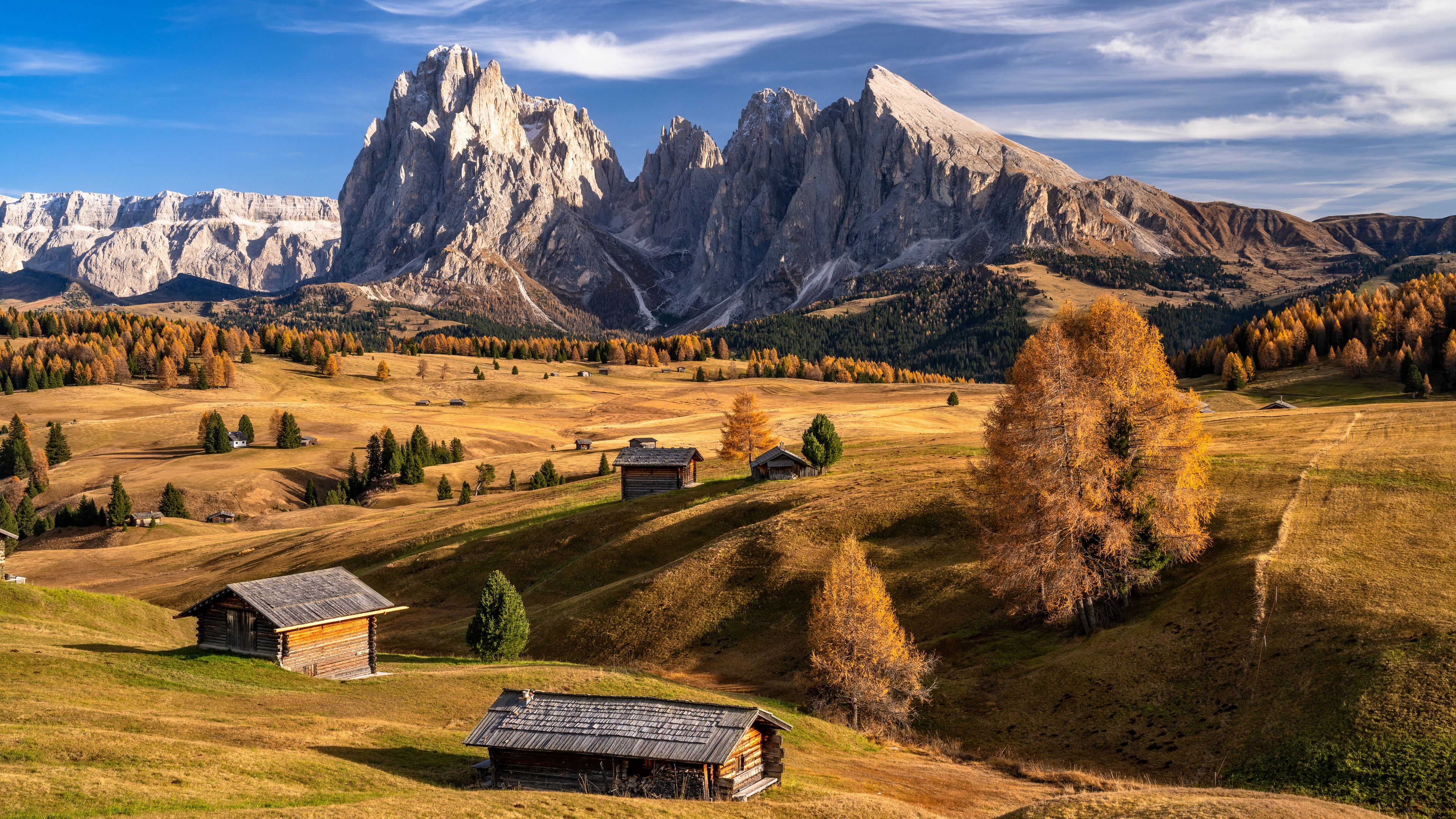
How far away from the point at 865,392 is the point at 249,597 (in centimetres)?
16312

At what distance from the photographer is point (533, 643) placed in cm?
5534

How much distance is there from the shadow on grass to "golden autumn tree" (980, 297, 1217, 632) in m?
25.8

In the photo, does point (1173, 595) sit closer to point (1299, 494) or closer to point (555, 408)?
point (1299, 494)

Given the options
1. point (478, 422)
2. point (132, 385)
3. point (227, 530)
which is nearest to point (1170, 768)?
point (227, 530)

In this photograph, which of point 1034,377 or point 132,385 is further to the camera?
point 132,385

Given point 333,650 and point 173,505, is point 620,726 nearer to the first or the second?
point 333,650

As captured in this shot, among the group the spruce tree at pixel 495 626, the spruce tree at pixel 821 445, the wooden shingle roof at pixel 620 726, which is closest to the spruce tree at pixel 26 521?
the spruce tree at pixel 495 626

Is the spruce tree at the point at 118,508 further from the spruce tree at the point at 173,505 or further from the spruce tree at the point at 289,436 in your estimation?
the spruce tree at the point at 289,436

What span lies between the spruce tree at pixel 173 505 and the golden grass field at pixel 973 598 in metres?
6.65

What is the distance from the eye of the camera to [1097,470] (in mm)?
41344

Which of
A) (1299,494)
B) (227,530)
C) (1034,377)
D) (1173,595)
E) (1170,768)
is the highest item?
(1034,377)

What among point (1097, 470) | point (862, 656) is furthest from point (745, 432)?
point (1097, 470)

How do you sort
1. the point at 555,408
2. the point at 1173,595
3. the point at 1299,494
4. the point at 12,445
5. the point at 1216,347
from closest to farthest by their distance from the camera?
the point at 1173,595, the point at 1299,494, the point at 12,445, the point at 1216,347, the point at 555,408

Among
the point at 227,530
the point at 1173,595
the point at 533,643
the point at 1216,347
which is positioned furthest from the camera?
the point at 1216,347
